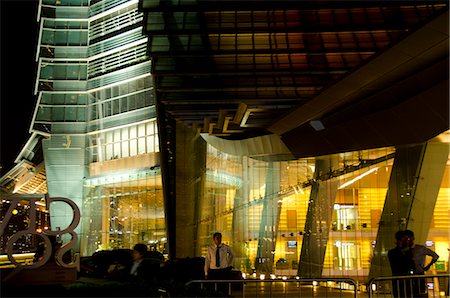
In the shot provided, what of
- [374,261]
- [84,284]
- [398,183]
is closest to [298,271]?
[374,261]

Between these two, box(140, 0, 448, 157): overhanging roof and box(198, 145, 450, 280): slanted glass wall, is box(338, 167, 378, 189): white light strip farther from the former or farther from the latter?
box(140, 0, 448, 157): overhanging roof

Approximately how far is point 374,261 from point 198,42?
10.5 metres

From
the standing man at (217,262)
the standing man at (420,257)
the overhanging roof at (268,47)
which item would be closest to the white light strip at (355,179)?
the overhanging roof at (268,47)

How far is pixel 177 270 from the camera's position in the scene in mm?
18109

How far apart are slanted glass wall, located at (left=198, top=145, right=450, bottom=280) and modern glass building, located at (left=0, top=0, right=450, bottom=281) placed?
2.3 inches

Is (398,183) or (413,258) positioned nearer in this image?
(413,258)

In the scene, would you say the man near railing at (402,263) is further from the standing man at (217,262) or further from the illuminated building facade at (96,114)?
the illuminated building facade at (96,114)

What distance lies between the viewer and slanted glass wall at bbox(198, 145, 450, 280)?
19688 millimetres

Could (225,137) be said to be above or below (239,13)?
below

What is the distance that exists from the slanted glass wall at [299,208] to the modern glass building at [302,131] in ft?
0.19

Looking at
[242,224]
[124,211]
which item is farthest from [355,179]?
[124,211]

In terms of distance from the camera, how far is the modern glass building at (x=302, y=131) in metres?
16.7

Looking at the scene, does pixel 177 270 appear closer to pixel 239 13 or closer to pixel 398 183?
pixel 398 183

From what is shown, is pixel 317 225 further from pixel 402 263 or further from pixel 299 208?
pixel 402 263
